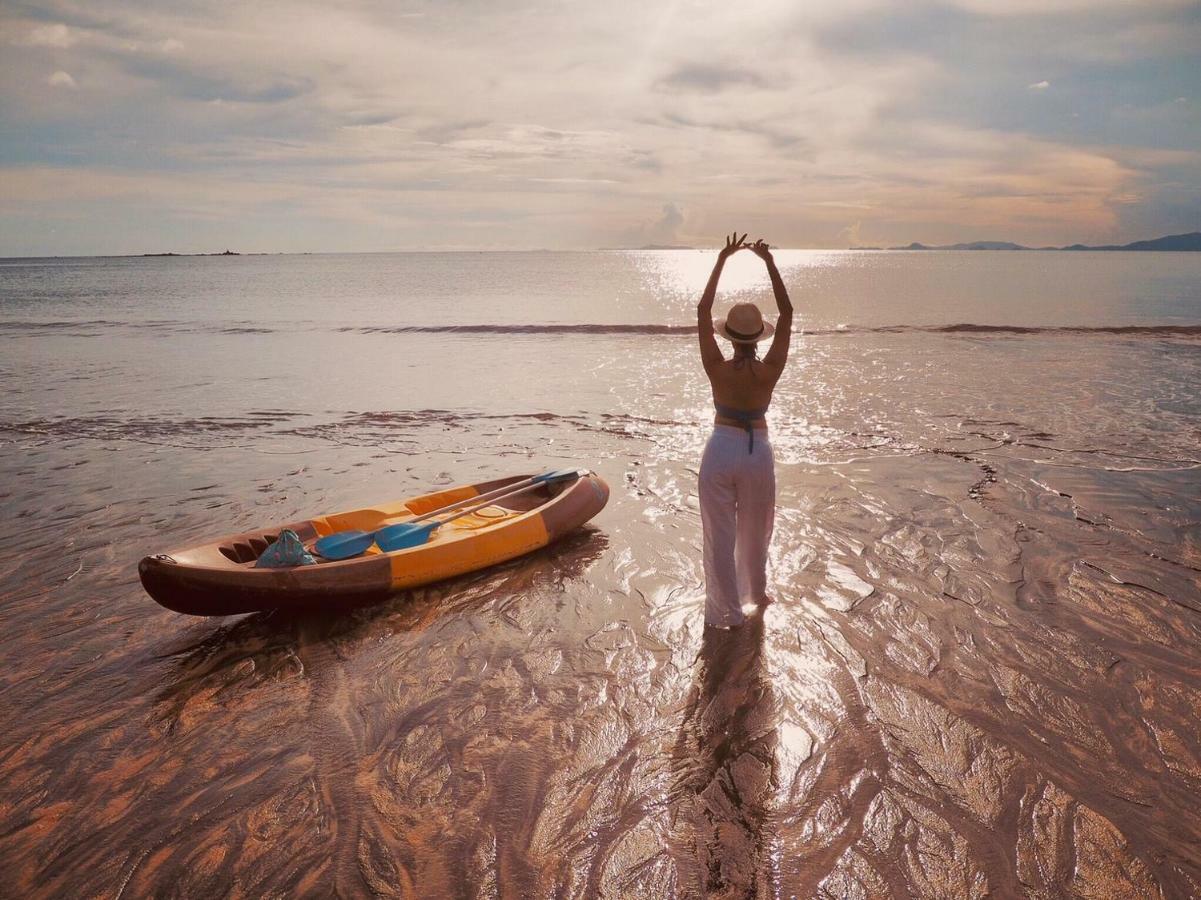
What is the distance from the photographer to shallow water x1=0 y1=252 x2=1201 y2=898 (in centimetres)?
366

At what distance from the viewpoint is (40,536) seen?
806 centimetres

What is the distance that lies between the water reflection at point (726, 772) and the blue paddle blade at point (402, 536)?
2946 mm

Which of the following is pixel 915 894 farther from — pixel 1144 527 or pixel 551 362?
pixel 551 362

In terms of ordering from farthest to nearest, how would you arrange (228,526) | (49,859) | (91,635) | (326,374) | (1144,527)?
(326,374) → (228,526) → (1144,527) → (91,635) → (49,859)

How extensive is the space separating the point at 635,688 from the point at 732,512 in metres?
1.51

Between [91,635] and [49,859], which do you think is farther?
[91,635]

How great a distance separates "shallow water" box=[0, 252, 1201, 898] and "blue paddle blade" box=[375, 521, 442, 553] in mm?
590

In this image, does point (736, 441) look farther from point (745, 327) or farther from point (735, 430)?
point (745, 327)

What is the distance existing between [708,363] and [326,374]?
17671 millimetres

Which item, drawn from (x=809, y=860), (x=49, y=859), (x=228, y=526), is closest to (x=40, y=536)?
(x=228, y=526)

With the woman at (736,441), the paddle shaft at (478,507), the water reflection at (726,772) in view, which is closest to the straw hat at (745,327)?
the woman at (736,441)

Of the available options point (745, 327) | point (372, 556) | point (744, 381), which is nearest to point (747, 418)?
point (744, 381)

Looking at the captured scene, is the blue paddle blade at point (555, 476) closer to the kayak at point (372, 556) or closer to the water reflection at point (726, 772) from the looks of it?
the kayak at point (372, 556)

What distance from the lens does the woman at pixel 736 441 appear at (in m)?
5.37
